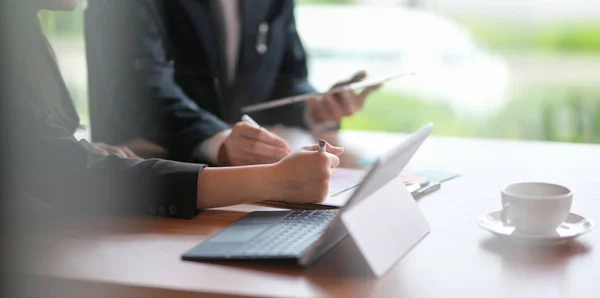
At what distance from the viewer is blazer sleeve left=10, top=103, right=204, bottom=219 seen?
3.54 ft

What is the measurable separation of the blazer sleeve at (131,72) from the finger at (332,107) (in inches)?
12.4

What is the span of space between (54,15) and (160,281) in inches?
127

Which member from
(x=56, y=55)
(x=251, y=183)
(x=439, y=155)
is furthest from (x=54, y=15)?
(x=251, y=183)

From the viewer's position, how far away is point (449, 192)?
4.05ft

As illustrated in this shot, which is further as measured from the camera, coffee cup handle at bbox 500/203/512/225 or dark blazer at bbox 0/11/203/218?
dark blazer at bbox 0/11/203/218

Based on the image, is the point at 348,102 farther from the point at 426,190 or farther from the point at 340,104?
the point at 426,190

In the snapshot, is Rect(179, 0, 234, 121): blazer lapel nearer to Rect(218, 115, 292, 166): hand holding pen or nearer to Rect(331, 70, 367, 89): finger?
Rect(331, 70, 367, 89): finger

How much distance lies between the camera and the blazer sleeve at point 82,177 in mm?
1079

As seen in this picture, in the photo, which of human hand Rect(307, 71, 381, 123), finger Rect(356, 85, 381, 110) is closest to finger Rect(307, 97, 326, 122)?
human hand Rect(307, 71, 381, 123)

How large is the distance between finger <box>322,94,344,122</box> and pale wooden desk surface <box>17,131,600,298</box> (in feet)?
2.06

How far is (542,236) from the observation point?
3.09 ft

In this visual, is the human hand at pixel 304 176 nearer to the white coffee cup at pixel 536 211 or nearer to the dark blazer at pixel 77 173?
the dark blazer at pixel 77 173

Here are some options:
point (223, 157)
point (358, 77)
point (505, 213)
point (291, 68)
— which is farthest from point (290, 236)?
point (291, 68)

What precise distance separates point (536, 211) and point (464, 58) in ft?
12.4
